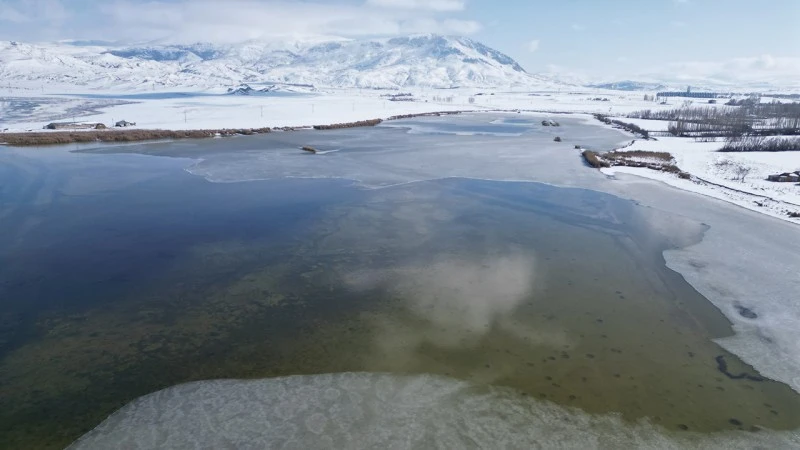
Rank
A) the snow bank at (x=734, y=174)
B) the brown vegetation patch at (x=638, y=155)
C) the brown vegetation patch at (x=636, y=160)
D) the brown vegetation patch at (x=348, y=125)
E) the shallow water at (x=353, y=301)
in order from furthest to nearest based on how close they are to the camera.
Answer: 1. the brown vegetation patch at (x=348, y=125)
2. the brown vegetation patch at (x=638, y=155)
3. the brown vegetation patch at (x=636, y=160)
4. the snow bank at (x=734, y=174)
5. the shallow water at (x=353, y=301)

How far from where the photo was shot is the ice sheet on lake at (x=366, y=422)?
500 cm

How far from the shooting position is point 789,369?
6.44 metres

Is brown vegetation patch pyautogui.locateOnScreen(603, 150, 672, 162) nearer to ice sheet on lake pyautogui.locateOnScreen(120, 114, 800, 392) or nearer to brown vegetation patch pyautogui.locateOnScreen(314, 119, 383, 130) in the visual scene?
ice sheet on lake pyautogui.locateOnScreen(120, 114, 800, 392)

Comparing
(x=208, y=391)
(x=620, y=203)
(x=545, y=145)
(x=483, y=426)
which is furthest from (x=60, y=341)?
Result: (x=545, y=145)

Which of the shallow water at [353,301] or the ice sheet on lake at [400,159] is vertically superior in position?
the ice sheet on lake at [400,159]

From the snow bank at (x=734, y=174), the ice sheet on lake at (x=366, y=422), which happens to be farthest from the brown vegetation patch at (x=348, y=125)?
the ice sheet on lake at (x=366, y=422)

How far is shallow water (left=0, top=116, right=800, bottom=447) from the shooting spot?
233 inches

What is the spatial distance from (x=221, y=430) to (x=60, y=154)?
23.0m

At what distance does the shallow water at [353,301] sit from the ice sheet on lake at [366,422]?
24 cm

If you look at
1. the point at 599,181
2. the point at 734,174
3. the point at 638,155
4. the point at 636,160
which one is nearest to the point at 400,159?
the point at 599,181

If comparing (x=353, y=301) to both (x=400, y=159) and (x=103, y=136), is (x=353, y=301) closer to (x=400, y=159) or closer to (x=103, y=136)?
(x=400, y=159)

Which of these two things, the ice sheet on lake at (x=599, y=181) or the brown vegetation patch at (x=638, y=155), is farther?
the brown vegetation patch at (x=638, y=155)

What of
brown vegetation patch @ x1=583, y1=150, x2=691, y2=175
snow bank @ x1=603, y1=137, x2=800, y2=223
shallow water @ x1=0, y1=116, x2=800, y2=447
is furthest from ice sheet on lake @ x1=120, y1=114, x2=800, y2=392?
snow bank @ x1=603, y1=137, x2=800, y2=223

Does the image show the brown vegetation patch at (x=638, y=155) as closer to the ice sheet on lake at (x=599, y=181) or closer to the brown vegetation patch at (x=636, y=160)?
the brown vegetation patch at (x=636, y=160)
